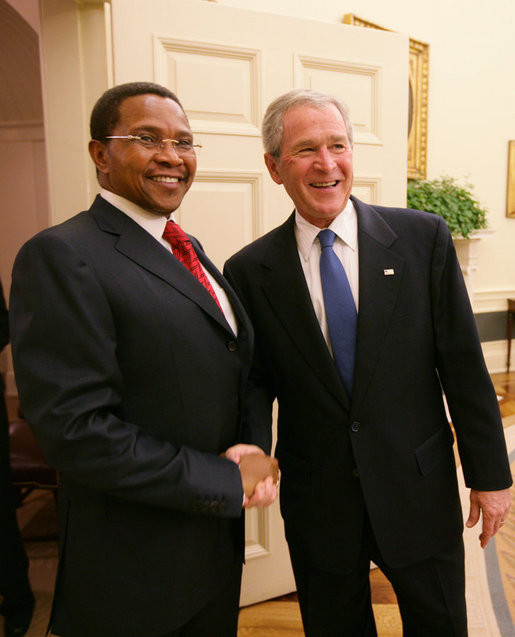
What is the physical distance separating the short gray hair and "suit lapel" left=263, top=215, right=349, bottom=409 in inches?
8.9

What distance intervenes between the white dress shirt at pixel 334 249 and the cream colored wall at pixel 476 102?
427 centimetres

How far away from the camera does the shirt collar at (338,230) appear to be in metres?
1.38

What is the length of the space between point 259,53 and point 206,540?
155 cm

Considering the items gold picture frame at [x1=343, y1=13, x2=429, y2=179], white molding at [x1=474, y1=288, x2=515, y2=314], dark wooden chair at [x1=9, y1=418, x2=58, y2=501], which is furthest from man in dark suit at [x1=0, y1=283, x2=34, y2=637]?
white molding at [x1=474, y1=288, x2=515, y2=314]

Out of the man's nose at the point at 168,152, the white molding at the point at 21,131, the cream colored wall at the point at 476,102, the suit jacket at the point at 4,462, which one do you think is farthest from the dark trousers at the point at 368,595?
the white molding at the point at 21,131

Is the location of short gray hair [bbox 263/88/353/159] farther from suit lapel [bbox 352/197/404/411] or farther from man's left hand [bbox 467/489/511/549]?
man's left hand [bbox 467/489/511/549]

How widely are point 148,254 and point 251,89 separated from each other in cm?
104

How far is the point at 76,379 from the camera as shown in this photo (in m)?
0.92

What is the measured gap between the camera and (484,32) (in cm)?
528

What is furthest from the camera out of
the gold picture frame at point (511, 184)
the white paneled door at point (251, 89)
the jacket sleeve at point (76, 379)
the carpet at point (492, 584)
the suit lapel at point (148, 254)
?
the gold picture frame at point (511, 184)

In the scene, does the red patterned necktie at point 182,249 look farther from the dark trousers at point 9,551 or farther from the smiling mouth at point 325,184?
the dark trousers at point 9,551

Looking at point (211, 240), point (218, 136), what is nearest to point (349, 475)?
point (211, 240)

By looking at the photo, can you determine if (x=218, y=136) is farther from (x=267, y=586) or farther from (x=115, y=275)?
(x=267, y=586)

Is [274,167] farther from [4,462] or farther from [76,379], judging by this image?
[4,462]
